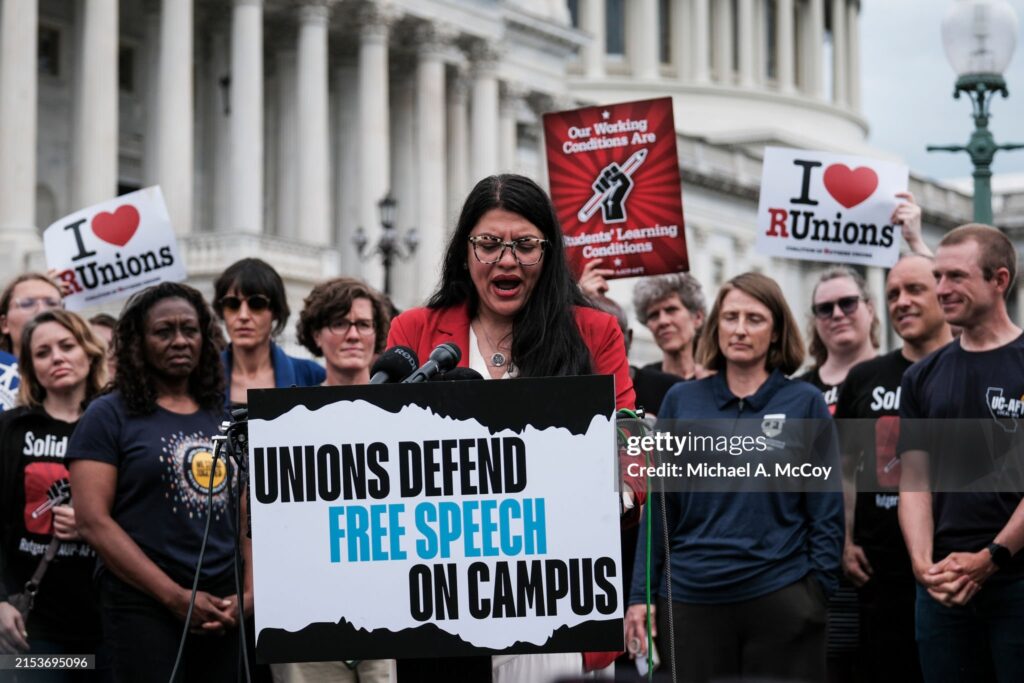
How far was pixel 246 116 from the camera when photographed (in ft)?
135

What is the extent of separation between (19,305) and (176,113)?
30.5 m

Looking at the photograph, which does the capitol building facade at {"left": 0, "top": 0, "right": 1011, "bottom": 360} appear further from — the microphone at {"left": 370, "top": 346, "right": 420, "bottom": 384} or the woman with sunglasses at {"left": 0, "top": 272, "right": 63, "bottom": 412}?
the microphone at {"left": 370, "top": 346, "right": 420, "bottom": 384}

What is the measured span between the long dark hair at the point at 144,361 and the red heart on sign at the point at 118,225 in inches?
166

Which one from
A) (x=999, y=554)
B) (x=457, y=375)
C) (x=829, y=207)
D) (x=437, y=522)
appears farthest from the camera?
(x=829, y=207)

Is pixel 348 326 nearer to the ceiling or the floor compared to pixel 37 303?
nearer to the floor

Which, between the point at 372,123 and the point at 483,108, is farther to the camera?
the point at 483,108

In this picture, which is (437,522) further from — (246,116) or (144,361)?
(246,116)

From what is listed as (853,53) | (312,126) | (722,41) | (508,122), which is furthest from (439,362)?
(853,53)

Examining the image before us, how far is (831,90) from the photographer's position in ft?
322

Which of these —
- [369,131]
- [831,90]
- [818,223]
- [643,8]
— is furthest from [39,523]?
[831,90]

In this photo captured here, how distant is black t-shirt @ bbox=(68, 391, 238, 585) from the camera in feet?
23.5

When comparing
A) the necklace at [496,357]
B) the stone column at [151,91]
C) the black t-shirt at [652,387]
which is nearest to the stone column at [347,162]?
the stone column at [151,91]

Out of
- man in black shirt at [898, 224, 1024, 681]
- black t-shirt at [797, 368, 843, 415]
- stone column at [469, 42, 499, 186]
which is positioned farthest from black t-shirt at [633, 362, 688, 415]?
stone column at [469, 42, 499, 186]

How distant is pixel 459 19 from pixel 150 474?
42.1m
